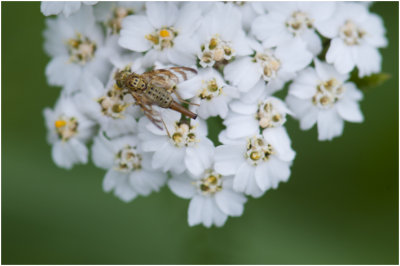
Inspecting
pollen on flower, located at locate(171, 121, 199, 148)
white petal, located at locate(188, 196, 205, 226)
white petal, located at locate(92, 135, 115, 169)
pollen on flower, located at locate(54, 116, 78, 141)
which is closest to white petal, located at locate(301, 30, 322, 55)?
pollen on flower, located at locate(171, 121, 199, 148)

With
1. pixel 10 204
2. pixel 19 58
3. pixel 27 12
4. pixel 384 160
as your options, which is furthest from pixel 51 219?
pixel 384 160

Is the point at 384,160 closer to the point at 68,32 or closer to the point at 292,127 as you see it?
the point at 292,127

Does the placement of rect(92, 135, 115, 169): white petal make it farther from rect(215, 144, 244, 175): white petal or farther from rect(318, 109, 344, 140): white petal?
→ rect(318, 109, 344, 140): white petal

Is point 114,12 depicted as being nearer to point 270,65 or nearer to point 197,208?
point 270,65

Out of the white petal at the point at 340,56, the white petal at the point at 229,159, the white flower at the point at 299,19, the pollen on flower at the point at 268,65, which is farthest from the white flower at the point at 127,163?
the white petal at the point at 340,56

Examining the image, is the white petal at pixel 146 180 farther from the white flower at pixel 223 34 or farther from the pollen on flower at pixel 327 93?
the pollen on flower at pixel 327 93
